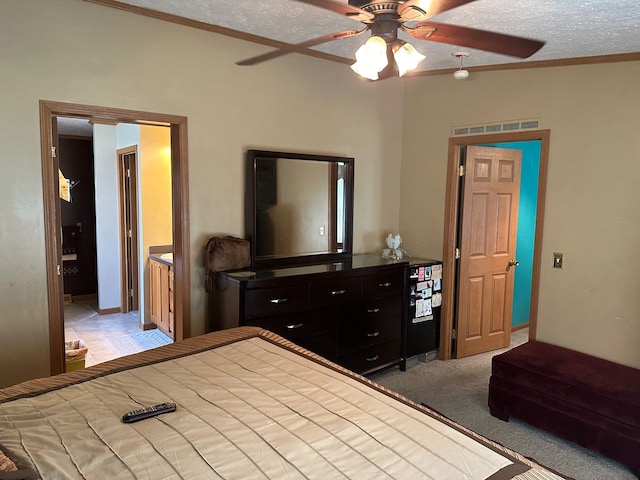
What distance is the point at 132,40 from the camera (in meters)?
2.97

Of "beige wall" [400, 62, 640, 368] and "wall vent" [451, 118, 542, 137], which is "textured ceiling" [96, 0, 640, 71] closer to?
"beige wall" [400, 62, 640, 368]

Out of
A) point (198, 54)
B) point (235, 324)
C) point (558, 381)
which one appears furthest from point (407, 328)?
point (198, 54)

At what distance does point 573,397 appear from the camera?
2.88 m

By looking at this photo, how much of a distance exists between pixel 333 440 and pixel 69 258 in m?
6.20

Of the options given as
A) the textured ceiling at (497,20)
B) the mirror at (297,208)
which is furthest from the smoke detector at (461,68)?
the mirror at (297,208)

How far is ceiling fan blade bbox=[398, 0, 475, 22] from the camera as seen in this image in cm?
165

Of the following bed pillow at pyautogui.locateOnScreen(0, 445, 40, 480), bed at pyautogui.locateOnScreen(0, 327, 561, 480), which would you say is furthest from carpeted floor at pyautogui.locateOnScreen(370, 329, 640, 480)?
bed pillow at pyautogui.locateOnScreen(0, 445, 40, 480)

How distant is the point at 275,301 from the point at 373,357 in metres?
1.12

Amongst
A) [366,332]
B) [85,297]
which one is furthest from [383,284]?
[85,297]

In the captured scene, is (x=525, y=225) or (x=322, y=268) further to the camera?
(x=525, y=225)

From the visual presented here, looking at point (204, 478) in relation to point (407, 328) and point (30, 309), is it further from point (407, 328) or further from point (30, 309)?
point (407, 328)

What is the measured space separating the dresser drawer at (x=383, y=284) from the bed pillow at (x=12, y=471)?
274cm

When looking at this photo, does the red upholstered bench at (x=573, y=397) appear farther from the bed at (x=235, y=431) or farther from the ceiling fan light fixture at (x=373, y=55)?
the ceiling fan light fixture at (x=373, y=55)

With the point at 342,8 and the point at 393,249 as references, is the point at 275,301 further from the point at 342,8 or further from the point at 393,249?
the point at 342,8
